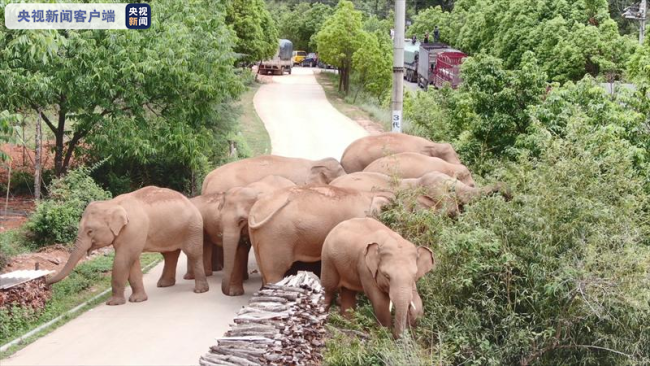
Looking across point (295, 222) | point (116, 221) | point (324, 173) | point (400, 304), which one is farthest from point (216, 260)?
point (400, 304)

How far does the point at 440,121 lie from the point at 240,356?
51.0ft

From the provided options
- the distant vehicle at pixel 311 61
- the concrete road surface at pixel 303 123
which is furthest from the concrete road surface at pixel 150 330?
the distant vehicle at pixel 311 61

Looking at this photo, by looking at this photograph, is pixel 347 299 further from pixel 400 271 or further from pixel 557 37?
pixel 557 37

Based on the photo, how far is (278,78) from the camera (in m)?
71.3

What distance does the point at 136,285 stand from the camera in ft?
47.0

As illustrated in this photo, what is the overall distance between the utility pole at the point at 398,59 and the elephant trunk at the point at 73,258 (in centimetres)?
848

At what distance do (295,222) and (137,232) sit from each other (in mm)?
2512

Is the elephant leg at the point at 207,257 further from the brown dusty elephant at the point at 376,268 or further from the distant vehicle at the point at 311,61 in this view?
the distant vehicle at the point at 311,61

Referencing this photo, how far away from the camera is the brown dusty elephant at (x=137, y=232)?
13773 millimetres

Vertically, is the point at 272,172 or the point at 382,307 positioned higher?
the point at 272,172

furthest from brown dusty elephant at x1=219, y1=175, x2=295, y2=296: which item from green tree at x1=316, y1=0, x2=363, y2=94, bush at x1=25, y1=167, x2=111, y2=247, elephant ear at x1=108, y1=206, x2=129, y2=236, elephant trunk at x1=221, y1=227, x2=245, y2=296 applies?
green tree at x1=316, y1=0, x2=363, y2=94

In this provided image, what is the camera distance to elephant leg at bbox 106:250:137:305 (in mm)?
13976

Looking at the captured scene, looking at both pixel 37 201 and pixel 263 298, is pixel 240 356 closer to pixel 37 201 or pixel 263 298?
pixel 263 298

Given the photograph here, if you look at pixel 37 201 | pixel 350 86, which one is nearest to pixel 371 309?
pixel 37 201
